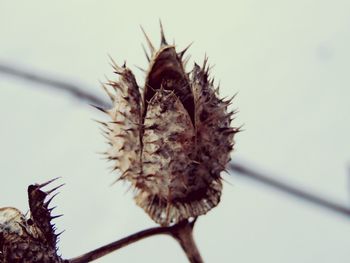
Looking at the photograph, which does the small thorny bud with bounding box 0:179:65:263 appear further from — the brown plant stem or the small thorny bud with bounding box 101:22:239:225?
the small thorny bud with bounding box 101:22:239:225

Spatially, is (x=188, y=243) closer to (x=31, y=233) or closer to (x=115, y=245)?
(x=115, y=245)

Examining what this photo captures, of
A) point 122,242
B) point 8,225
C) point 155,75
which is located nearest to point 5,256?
point 8,225

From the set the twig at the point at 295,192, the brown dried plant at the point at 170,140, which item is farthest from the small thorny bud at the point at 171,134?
the twig at the point at 295,192

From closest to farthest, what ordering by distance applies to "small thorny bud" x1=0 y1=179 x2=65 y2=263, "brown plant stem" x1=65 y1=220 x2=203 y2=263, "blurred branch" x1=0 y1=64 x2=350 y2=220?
"small thorny bud" x1=0 y1=179 x2=65 y2=263 → "brown plant stem" x1=65 y1=220 x2=203 y2=263 → "blurred branch" x1=0 y1=64 x2=350 y2=220

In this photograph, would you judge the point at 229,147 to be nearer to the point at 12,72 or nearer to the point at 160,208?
the point at 160,208

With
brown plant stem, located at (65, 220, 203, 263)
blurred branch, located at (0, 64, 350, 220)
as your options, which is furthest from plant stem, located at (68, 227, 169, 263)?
blurred branch, located at (0, 64, 350, 220)

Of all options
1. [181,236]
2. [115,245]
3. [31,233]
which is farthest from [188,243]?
[31,233]
